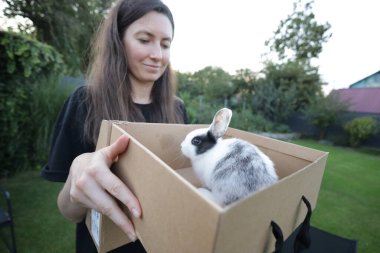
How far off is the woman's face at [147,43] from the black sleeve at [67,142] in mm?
388

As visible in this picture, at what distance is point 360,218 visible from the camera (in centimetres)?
348

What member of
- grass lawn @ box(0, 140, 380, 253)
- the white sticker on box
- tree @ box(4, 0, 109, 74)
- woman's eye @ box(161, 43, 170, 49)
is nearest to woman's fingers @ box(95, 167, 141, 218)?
the white sticker on box

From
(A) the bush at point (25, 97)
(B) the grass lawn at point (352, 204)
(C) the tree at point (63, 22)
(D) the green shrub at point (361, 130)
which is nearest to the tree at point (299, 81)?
(D) the green shrub at point (361, 130)

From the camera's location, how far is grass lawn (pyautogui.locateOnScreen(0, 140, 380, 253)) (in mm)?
2674

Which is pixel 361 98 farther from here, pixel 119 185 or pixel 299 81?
pixel 119 185

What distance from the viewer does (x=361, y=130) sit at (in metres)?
8.23

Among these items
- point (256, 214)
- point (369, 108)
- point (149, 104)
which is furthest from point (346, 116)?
point (256, 214)

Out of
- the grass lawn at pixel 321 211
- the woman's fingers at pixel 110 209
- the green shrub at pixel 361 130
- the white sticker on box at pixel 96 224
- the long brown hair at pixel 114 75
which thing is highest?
the long brown hair at pixel 114 75

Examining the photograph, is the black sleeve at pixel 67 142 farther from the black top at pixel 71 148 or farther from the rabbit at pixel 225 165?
the rabbit at pixel 225 165

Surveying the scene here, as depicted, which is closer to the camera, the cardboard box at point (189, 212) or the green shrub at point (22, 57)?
the cardboard box at point (189, 212)

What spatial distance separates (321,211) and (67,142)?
393cm

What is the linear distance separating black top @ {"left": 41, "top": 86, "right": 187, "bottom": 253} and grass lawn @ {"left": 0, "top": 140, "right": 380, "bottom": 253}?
1.69 metres

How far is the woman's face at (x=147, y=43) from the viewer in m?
1.30

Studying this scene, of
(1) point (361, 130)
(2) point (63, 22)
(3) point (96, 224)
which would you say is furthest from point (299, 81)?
(3) point (96, 224)
